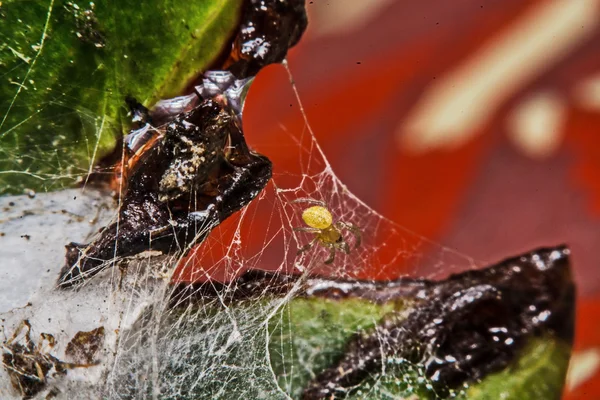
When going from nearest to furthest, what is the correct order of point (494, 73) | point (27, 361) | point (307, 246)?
1. point (27, 361)
2. point (307, 246)
3. point (494, 73)

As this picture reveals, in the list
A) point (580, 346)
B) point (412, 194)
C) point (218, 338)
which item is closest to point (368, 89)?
point (412, 194)

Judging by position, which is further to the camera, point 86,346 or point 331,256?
point 331,256

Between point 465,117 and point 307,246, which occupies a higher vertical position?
point 465,117

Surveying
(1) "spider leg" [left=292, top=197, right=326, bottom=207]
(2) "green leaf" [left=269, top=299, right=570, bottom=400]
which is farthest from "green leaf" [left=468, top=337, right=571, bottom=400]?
(1) "spider leg" [left=292, top=197, right=326, bottom=207]

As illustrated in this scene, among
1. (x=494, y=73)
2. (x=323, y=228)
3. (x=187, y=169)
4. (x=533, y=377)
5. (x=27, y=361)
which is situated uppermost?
(x=494, y=73)

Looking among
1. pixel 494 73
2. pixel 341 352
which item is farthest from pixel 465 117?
pixel 341 352

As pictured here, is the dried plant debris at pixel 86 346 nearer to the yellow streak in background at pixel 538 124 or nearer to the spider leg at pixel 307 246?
the spider leg at pixel 307 246

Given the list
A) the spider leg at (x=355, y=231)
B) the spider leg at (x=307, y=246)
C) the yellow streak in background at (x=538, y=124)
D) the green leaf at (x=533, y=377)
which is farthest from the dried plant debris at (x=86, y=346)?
the yellow streak in background at (x=538, y=124)

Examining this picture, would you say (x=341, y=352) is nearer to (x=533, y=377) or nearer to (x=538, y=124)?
(x=533, y=377)
